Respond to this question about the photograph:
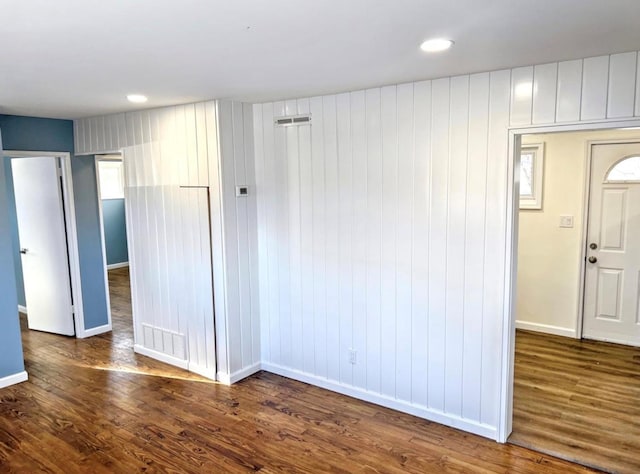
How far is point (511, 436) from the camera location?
3.11 m

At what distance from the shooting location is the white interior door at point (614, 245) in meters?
4.52

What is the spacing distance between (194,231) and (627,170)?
4161 millimetres

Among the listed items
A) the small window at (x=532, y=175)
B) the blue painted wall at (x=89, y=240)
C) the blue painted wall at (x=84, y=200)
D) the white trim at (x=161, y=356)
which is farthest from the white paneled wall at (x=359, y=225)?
the small window at (x=532, y=175)

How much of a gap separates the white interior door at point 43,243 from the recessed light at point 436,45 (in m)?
4.31

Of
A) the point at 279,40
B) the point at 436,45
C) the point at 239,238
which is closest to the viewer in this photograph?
the point at 279,40

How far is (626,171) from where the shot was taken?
4527 millimetres

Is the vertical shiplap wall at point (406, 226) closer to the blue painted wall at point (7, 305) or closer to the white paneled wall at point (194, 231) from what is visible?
the white paneled wall at point (194, 231)

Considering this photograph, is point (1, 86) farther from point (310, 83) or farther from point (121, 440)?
point (121, 440)

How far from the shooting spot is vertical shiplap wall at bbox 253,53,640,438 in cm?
286

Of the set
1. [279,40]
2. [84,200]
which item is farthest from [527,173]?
[84,200]

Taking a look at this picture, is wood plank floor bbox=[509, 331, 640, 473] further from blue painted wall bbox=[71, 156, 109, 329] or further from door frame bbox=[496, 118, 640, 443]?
blue painted wall bbox=[71, 156, 109, 329]

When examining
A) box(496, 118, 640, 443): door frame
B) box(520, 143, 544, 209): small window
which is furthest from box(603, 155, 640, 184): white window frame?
box(496, 118, 640, 443): door frame

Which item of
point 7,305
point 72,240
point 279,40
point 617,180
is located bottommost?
point 7,305

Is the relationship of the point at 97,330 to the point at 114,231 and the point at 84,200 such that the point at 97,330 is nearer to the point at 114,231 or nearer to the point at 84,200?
the point at 84,200
